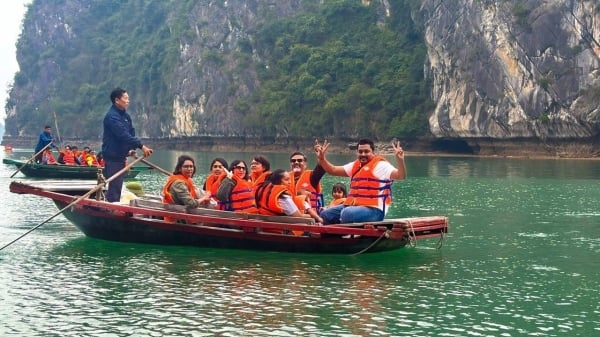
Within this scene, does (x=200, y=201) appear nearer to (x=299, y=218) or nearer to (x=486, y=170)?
(x=299, y=218)

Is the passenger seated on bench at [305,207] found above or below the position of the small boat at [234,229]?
above

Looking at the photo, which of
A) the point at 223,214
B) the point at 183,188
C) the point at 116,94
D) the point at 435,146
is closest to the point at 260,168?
the point at 223,214

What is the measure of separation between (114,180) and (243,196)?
2921 millimetres

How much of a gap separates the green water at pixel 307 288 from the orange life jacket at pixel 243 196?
0.70 m

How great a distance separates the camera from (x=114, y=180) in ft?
45.1

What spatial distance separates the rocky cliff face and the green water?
110 feet

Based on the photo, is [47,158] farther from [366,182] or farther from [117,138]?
[366,182]

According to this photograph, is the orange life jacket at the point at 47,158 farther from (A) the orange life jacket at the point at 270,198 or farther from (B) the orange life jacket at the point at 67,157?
(A) the orange life jacket at the point at 270,198

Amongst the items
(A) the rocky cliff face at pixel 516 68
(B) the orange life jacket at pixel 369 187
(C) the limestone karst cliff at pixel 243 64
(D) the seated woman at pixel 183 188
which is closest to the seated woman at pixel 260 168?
(D) the seated woman at pixel 183 188

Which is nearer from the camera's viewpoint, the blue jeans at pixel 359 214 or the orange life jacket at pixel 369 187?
Answer: the orange life jacket at pixel 369 187

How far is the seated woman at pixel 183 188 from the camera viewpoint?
39.7 feet

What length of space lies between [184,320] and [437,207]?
12299 millimetres

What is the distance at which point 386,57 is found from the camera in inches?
2625

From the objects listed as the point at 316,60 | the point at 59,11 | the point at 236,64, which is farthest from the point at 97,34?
the point at 316,60
